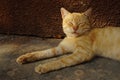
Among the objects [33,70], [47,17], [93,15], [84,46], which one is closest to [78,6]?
[93,15]

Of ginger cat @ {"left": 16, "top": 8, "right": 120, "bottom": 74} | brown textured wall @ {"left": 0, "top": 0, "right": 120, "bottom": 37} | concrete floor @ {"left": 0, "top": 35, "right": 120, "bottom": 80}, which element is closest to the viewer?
concrete floor @ {"left": 0, "top": 35, "right": 120, "bottom": 80}

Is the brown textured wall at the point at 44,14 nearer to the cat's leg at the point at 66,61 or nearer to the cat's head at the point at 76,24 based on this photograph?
the cat's head at the point at 76,24

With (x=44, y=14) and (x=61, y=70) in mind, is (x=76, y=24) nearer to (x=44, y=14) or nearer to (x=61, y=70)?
(x=61, y=70)

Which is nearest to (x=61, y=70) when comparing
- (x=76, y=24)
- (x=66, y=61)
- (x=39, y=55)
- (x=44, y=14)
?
(x=66, y=61)

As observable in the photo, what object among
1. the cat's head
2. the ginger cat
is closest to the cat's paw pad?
the ginger cat

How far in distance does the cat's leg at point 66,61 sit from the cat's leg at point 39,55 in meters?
0.18

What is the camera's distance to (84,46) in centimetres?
210

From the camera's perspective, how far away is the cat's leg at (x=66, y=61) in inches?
75.8

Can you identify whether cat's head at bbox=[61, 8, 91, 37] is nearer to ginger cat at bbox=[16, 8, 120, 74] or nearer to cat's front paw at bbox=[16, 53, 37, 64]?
ginger cat at bbox=[16, 8, 120, 74]

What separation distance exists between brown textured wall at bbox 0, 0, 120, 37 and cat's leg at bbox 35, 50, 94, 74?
56 cm

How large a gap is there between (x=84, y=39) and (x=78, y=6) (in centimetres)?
47

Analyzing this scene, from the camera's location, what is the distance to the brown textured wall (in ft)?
7.97

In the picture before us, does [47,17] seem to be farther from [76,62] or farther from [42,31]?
[76,62]

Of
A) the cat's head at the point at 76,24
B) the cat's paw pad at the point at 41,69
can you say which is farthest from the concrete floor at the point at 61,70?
the cat's head at the point at 76,24
